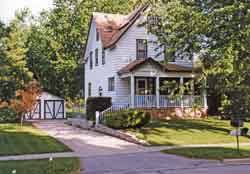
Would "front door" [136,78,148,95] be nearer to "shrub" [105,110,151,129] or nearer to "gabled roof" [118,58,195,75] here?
"gabled roof" [118,58,195,75]

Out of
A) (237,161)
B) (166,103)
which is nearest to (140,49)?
(166,103)

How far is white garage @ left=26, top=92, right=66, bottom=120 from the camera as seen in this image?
41.4m

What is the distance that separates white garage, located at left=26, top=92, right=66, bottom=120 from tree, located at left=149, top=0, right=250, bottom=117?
24.3 metres

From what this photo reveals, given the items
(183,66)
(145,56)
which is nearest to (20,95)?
(145,56)

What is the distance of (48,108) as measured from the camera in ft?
138

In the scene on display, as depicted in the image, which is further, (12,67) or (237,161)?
(12,67)

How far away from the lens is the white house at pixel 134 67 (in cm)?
2838

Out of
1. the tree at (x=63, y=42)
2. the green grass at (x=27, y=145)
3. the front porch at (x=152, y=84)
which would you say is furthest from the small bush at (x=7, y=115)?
the green grass at (x=27, y=145)

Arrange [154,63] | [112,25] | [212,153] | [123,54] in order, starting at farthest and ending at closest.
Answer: [112,25], [123,54], [154,63], [212,153]

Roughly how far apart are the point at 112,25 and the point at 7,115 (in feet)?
41.0

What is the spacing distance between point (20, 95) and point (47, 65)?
16.3 metres

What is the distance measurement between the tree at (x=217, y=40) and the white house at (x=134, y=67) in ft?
24.8

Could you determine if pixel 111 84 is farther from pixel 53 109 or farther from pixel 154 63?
pixel 53 109

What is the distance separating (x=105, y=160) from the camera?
1346cm
